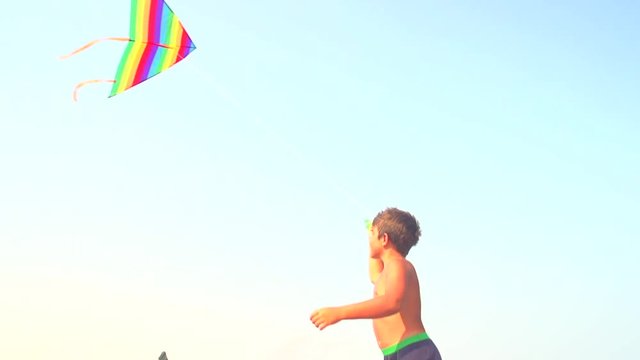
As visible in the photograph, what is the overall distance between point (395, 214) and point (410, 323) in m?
0.89

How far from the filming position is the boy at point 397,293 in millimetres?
5742

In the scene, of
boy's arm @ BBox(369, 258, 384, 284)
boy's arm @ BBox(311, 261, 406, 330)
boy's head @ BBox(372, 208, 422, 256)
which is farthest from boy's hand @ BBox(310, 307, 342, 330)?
boy's arm @ BBox(369, 258, 384, 284)

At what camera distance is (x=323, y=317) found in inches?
206

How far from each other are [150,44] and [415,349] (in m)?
6.47

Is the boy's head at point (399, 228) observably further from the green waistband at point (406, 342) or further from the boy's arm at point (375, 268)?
the green waistband at point (406, 342)

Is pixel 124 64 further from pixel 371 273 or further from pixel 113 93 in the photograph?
pixel 371 273

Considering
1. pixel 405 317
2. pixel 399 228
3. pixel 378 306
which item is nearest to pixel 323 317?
pixel 378 306

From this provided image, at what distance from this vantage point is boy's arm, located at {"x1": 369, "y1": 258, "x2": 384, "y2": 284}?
6.62 m

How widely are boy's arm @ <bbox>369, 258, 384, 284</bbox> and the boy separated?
8.3 inches

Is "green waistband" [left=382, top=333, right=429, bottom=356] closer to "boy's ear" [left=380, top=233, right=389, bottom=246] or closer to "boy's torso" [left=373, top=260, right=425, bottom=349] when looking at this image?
"boy's torso" [left=373, top=260, right=425, bottom=349]

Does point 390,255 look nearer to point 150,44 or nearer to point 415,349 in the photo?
point 415,349

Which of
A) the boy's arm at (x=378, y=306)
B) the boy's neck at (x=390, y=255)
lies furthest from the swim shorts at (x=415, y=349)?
the boy's neck at (x=390, y=255)

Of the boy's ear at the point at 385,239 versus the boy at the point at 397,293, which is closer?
the boy at the point at 397,293

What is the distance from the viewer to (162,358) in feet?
27.8
